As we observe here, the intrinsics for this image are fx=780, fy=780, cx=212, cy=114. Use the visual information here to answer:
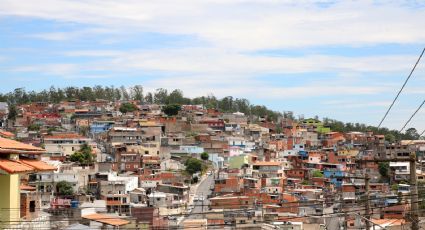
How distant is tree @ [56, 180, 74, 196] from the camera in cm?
3763

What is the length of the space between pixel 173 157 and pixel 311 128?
31.8 metres

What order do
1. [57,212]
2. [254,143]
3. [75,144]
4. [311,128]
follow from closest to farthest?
1. [57,212]
2. [75,144]
3. [254,143]
4. [311,128]

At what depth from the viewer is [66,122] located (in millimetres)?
71000

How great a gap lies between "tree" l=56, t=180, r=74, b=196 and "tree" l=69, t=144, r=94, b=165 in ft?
24.0

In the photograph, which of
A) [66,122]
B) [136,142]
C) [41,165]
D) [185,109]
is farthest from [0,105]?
[41,165]

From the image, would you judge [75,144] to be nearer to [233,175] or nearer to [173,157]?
[173,157]

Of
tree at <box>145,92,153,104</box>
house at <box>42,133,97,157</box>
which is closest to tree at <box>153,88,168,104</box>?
tree at <box>145,92,153,104</box>

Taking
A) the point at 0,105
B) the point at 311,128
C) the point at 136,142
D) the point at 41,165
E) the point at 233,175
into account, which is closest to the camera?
the point at 41,165

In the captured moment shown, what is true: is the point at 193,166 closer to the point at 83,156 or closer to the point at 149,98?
the point at 83,156

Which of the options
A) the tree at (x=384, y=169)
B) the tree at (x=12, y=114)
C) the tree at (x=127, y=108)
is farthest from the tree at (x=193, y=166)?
the tree at (x=127, y=108)

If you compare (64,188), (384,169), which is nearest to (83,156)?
(64,188)

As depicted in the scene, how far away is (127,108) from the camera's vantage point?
82812 mm

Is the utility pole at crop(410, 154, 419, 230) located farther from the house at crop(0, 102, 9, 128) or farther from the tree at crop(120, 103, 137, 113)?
the tree at crop(120, 103, 137, 113)

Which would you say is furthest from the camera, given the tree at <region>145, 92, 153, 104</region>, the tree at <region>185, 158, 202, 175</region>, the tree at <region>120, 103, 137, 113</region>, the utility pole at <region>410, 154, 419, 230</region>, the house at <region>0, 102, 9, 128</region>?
the tree at <region>145, 92, 153, 104</region>
